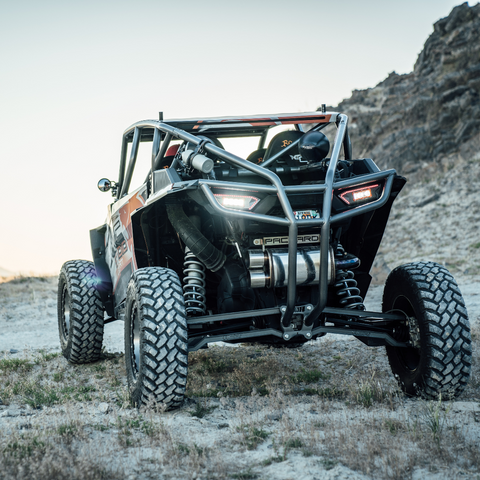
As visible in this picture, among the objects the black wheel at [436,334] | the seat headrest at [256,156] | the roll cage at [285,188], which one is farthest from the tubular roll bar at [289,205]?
the seat headrest at [256,156]

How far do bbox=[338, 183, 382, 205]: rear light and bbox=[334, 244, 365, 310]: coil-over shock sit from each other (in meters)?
0.53

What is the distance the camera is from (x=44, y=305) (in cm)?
1248

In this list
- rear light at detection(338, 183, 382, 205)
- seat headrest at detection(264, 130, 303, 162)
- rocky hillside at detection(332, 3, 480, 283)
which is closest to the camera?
rear light at detection(338, 183, 382, 205)

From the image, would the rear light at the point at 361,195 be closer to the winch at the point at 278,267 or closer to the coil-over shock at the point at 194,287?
the winch at the point at 278,267

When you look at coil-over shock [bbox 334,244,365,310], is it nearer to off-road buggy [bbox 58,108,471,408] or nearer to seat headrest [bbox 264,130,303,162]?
off-road buggy [bbox 58,108,471,408]

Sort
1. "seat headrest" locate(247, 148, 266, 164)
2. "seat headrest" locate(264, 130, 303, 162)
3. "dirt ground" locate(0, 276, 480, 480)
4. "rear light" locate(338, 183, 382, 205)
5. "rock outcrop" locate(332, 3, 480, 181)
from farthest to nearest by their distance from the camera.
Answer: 1. "rock outcrop" locate(332, 3, 480, 181)
2. "seat headrest" locate(247, 148, 266, 164)
3. "seat headrest" locate(264, 130, 303, 162)
4. "rear light" locate(338, 183, 382, 205)
5. "dirt ground" locate(0, 276, 480, 480)

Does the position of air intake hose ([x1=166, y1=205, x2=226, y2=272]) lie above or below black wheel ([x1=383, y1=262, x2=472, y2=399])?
above

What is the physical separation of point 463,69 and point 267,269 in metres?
24.0

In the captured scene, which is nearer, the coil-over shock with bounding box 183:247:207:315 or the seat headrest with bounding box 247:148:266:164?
the coil-over shock with bounding box 183:247:207:315

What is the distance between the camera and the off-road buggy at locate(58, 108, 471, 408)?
11.6 feet

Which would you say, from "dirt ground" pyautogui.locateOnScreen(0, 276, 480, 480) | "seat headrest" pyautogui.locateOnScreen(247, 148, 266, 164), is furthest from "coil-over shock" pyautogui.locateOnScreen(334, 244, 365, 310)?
"seat headrest" pyautogui.locateOnScreen(247, 148, 266, 164)

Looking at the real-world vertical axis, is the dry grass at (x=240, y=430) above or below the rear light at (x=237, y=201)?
below

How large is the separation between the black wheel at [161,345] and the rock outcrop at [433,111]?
18.7 metres

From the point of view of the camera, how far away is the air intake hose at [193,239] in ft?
13.3
